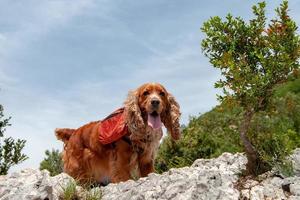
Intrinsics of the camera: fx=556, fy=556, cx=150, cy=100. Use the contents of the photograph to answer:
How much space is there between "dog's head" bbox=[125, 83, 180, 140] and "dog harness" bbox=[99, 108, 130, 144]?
18cm

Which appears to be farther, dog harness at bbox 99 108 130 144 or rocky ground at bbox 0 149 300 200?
dog harness at bbox 99 108 130 144

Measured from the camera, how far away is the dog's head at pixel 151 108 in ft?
31.4

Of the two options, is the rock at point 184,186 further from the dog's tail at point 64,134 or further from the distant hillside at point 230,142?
the dog's tail at point 64,134

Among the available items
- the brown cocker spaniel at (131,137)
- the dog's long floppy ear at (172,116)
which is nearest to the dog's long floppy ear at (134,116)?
the brown cocker spaniel at (131,137)

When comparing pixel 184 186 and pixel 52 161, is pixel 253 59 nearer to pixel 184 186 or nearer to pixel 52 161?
pixel 184 186

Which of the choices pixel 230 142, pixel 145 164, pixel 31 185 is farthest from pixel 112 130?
pixel 230 142

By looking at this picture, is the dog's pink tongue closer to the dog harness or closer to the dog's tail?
the dog harness

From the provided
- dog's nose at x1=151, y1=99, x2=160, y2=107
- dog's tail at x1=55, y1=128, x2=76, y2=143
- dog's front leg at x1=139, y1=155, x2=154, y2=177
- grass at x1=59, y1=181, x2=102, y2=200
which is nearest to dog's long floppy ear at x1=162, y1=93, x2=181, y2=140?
dog's nose at x1=151, y1=99, x2=160, y2=107

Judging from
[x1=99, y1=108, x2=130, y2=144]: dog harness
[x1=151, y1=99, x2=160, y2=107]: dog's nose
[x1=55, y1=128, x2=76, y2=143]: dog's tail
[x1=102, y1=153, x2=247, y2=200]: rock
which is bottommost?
[x1=102, y1=153, x2=247, y2=200]: rock

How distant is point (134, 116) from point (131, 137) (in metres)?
0.39

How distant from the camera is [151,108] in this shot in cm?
952

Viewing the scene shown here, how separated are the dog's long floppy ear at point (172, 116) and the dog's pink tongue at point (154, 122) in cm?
40

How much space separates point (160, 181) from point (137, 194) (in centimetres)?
41

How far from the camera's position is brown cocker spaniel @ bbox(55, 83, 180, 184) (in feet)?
31.4
